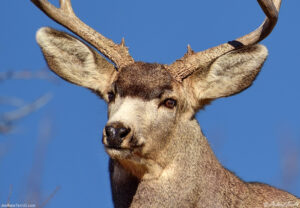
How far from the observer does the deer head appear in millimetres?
9234

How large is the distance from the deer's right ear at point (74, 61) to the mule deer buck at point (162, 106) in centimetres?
1

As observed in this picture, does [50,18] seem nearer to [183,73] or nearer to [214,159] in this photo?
[183,73]

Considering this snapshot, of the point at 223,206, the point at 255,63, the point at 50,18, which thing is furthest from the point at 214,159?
the point at 50,18

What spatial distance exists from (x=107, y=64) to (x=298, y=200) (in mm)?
2960

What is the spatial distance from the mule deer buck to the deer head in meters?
0.01

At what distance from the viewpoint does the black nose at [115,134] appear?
29.1 ft

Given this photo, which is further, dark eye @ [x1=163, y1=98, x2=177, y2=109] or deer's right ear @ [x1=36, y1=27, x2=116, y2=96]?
deer's right ear @ [x1=36, y1=27, x2=116, y2=96]

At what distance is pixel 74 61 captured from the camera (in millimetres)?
10555

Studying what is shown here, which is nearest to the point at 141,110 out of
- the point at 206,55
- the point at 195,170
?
the point at 195,170

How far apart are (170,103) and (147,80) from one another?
1.30 ft

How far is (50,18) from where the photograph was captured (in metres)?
10.4

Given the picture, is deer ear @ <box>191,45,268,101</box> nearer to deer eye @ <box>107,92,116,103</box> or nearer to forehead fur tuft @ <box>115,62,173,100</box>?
forehead fur tuft @ <box>115,62,173,100</box>

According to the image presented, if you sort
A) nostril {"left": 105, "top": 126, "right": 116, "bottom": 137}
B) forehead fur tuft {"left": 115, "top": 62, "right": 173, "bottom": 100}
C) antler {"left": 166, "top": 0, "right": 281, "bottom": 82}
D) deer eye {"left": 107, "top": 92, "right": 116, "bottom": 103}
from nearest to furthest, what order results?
nostril {"left": 105, "top": 126, "right": 116, "bottom": 137} < forehead fur tuft {"left": 115, "top": 62, "right": 173, "bottom": 100} < deer eye {"left": 107, "top": 92, "right": 116, "bottom": 103} < antler {"left": 166, "top": 0, "right": 281, "bottom": 82}

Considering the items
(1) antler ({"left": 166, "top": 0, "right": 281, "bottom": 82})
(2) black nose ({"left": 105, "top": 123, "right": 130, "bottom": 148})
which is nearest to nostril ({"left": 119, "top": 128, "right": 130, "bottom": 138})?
(2) black nose ({"left": 105, "top": 123, "right": 130, "bottom": 148})
